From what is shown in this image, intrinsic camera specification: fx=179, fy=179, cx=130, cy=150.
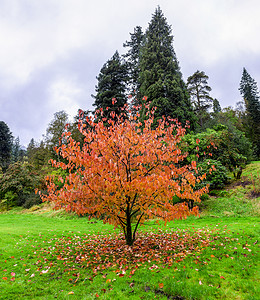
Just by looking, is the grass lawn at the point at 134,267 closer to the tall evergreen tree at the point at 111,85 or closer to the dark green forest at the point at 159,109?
the dark green forest at the point at 159,109

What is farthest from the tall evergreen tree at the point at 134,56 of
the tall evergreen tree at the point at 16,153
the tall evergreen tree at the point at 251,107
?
the tall evergreen tree at the point at 16,153

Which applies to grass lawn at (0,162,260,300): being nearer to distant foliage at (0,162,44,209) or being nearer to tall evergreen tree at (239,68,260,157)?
distant foliage at (0,162,44,209)

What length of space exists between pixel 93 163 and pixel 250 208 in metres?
9.26

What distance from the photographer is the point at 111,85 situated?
25172 millimetres

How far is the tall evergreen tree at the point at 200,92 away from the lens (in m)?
29.0

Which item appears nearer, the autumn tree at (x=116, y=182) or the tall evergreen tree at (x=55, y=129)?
the autumn tree at (x=116, y=182)

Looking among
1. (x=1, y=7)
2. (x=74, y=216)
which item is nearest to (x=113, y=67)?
(x=1, y=7)

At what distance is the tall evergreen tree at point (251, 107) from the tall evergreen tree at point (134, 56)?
847 inches

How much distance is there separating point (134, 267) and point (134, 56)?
31558mm

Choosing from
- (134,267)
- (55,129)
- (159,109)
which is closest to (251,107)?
(159,109)

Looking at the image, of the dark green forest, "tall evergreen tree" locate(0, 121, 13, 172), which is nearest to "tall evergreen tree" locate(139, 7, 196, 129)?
the dark green forest

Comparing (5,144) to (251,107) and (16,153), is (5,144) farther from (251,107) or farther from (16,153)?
(251,107)

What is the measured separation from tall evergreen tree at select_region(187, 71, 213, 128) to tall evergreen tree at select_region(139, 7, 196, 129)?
887 centimetres

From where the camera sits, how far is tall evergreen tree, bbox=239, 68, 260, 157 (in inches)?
1200
